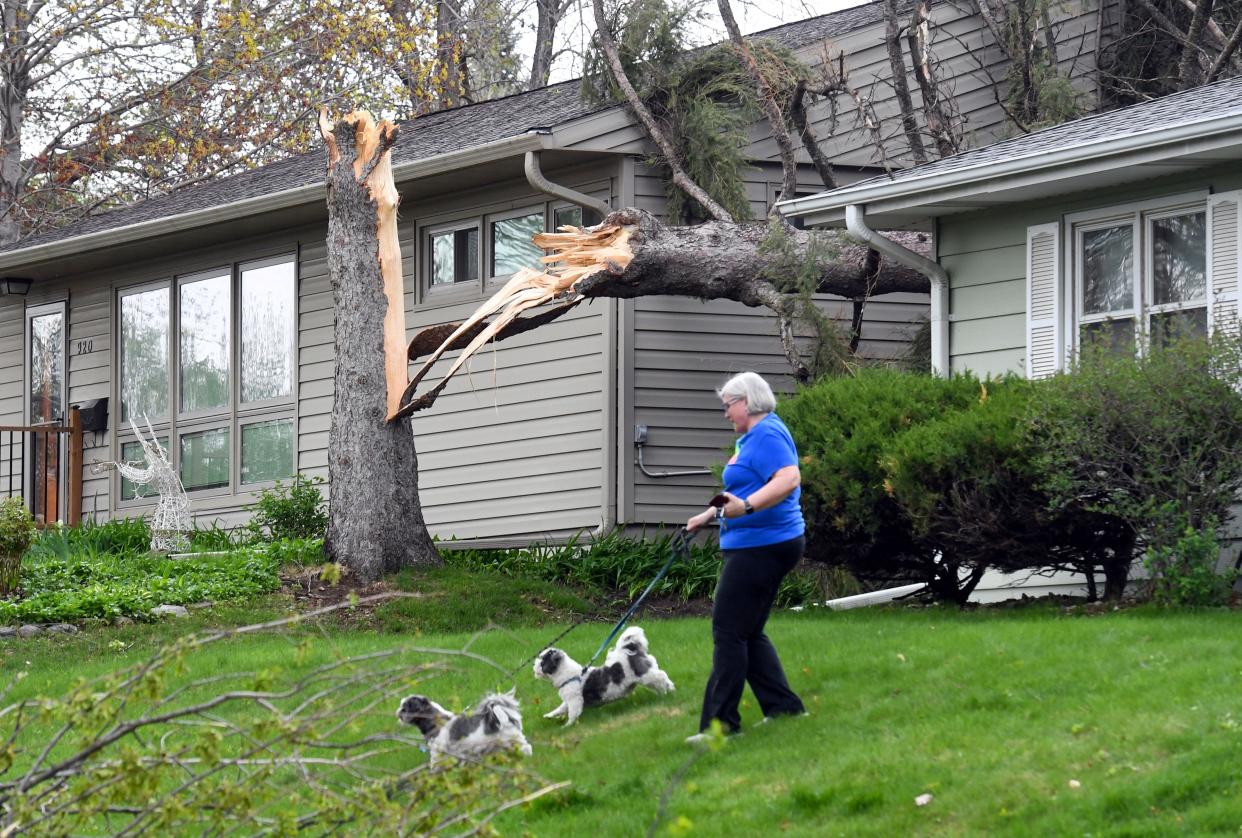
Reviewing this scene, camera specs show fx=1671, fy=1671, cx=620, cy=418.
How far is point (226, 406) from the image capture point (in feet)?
61.6

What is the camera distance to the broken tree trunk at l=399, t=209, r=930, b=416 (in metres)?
13.4

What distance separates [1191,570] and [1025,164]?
3321 millimetres

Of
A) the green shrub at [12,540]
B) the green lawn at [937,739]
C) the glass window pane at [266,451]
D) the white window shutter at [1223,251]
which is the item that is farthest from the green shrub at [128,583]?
the white window shutter at [1223,251]

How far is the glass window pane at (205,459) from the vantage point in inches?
740

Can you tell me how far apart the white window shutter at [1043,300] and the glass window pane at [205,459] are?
393 inches

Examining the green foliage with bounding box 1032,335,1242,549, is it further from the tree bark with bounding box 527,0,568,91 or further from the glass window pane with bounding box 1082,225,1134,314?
the tree bark with bounding box 527,0,568,91

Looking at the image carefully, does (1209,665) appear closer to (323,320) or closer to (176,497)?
(176,497)

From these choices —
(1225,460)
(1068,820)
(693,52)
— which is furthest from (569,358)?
(1068,820)

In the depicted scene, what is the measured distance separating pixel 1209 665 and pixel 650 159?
876 cm

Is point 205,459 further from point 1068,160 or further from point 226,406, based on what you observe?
point 1068,160

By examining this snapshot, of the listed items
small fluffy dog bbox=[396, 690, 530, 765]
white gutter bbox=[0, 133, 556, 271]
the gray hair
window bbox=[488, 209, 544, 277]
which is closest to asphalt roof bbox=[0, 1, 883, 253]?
white gutter bbox=[0, 133, 556, 271]

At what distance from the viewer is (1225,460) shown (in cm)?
946

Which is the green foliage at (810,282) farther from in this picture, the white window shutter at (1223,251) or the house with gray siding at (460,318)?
the white window shutter at (1223,251)

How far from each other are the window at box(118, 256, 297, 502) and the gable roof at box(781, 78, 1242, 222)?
23.8ft
